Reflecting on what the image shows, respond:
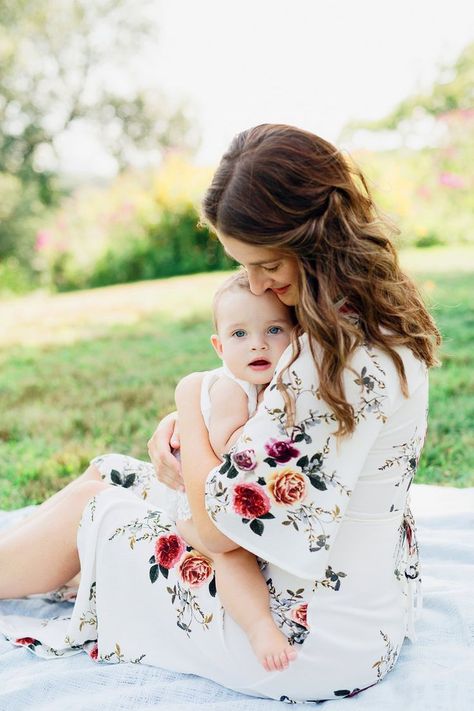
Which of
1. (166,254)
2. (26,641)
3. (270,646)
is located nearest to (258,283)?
(270,646)

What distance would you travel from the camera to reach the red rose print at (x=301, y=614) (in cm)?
181

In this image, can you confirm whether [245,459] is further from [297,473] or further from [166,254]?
[166,254]

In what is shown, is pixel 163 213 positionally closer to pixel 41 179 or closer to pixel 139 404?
pixel 139 404

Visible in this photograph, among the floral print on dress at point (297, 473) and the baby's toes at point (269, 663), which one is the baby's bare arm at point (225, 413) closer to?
the floral print on dress at point (297, 473)

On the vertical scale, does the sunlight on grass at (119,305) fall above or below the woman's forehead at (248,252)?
below

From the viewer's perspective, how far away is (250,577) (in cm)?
186

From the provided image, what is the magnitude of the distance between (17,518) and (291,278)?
1.94 m

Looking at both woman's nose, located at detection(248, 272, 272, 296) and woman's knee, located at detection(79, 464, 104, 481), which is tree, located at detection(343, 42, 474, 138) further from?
woman's nose, located at detection(248, 272, 272, 296)

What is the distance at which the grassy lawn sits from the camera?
4156 mm

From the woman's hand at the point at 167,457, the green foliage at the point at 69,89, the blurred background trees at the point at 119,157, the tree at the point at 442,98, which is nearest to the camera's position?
the woman's hand at the point at 167,457

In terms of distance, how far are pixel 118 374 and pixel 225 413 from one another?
4405 millimetres

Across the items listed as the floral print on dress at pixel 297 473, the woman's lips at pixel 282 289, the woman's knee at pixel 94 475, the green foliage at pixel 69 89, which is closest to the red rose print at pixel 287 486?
the floral print on dress at pixel 297 473

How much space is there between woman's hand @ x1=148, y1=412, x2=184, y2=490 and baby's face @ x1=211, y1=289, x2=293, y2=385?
339 millimetres

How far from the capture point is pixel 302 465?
1721 mm
